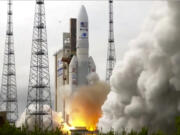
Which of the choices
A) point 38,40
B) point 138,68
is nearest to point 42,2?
point 38,40

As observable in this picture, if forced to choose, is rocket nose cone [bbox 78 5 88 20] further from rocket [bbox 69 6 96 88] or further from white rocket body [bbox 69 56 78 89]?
white rocket body [bbox 69 56 78 89]

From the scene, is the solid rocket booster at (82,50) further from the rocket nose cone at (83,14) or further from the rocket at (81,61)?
the rocket nose cone at (83,14)

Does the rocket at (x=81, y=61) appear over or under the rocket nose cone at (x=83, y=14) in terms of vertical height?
under

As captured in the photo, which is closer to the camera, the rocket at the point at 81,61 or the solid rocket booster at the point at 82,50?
the rocket at the point at 81,61

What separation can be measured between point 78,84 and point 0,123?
70.2ft

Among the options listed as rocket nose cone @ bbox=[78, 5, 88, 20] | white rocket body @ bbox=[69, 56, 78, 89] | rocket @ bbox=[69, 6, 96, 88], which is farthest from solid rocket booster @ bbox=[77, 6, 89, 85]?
white rocket body @ bbox=[69, 56, 78, 89]

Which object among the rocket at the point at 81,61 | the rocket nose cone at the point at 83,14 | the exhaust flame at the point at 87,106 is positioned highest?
the rocket nose cone at the point at 83,14

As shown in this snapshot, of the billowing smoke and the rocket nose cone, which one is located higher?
the rocket nose cone

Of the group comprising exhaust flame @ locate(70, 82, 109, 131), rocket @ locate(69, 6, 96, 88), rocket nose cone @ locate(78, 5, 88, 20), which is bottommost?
exhaust flame @ locate(70, 82, 109, 131)

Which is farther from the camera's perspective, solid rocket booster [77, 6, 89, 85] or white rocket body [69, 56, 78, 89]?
solid rocket booster [77, 6, 89, 85]

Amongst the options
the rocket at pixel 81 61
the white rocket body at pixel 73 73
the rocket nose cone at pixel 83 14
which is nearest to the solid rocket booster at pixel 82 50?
the rocket at pixel 81 61

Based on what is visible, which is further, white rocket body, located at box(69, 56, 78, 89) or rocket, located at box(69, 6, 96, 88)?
rocket, located at box(69, 6, 96, 88)

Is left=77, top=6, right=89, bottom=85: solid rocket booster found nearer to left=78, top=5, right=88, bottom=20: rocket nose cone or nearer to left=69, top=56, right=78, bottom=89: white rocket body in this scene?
left=78, top=5, right=88, bottom=20: rocket nose cone

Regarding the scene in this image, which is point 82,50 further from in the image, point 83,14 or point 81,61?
point 83,14
